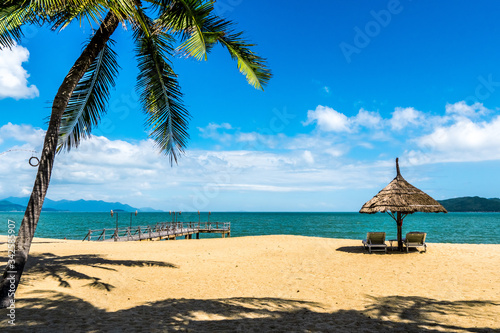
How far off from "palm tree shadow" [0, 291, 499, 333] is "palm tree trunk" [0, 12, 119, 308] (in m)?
0.55

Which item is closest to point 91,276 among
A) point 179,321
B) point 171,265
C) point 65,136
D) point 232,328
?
point 171,265

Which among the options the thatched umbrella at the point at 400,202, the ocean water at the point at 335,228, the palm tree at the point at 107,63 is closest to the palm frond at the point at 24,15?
the palm tree at the point at 107,63

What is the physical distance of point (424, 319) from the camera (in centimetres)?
552

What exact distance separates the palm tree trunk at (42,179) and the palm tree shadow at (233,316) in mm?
550

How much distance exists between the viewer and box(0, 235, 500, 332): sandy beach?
5.26 meters

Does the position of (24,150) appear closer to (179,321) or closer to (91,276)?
(91,276)

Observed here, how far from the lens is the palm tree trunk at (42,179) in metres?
5.72

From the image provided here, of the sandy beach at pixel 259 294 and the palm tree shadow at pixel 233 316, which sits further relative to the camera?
the sandy beach at pixel 259 294

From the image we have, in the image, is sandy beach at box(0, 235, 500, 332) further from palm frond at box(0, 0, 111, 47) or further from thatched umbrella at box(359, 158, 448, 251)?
palm frond at box(0, 0, 111, 47)

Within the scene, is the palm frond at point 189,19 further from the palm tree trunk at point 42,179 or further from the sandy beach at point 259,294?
the sandy beach at point 259,294

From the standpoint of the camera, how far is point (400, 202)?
13.3 metres

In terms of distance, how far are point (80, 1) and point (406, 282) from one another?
31.5ft

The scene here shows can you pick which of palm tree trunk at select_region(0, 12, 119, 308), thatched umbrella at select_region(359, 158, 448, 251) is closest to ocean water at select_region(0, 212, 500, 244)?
palm tree trunk at select_region(0, 12, 119, 308)

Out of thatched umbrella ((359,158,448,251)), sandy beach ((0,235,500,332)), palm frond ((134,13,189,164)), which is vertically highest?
palm frond ((134,13,189,164))
